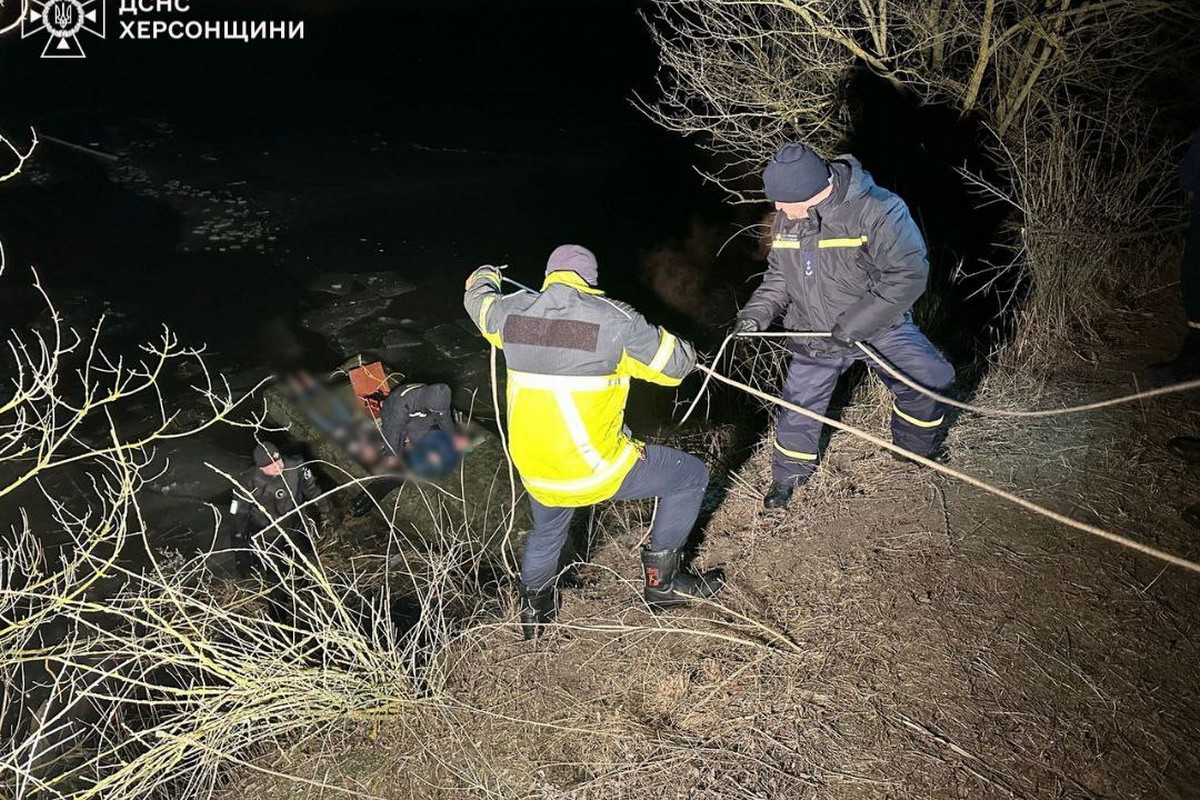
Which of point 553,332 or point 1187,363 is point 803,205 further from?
point 1187,363

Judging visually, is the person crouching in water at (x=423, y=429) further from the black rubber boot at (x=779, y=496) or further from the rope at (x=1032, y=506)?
the rope at (x=1032, y=506)

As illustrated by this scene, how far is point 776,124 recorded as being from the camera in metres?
7.85

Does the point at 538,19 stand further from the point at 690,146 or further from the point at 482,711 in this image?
the point at 482,711

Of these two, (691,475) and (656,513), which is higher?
(691,475)

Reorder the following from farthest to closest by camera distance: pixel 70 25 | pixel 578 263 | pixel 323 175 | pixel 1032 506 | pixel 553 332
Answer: pixel 70 25 → pixel 323 175 → pixel 578 263 → pixel 553 332 → pixel 1032 506

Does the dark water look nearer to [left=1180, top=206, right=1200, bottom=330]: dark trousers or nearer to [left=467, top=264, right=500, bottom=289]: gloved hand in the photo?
[left=467, top=264, right=500, bottom=289]: gloved hand

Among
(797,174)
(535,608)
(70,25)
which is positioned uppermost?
(797,174)

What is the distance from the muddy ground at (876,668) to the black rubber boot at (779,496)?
74mm

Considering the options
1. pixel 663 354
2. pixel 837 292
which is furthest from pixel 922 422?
pixel 663 354

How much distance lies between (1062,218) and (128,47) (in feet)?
89.3

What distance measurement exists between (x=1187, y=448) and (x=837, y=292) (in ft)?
6.24

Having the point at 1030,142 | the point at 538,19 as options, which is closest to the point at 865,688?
the point at 1030,142

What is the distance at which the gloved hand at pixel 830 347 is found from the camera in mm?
3969

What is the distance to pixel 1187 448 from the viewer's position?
3982 millimetres
